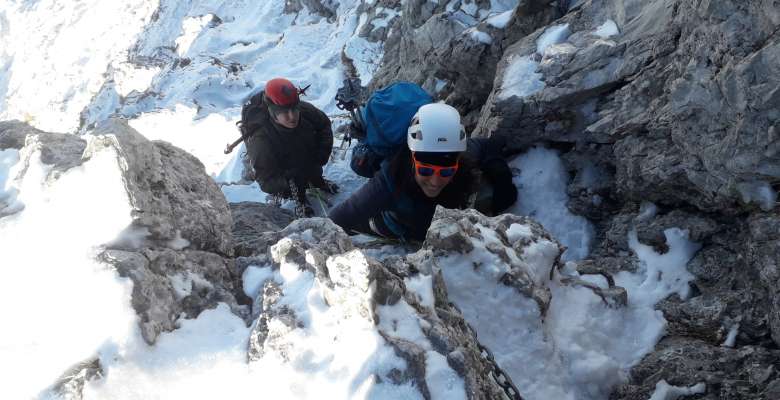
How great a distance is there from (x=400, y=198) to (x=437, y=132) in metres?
0.76

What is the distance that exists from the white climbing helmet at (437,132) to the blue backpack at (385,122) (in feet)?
1.90

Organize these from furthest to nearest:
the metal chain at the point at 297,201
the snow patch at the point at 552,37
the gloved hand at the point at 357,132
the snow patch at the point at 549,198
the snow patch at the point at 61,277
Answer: the metal chain at the point at 297,201 < the snow patch at the point at 552,37 < the gloved hand at the point at 357,132 < the snow patch at the point at 549,198 < the snow patch at the point at 61,277

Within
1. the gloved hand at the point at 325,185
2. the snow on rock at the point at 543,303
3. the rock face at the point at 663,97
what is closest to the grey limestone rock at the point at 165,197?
the snow on rock at the point at 543,303

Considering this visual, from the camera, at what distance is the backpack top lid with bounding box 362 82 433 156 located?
4.83 m

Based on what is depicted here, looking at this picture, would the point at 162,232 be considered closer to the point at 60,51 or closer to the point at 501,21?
the point at 501,21

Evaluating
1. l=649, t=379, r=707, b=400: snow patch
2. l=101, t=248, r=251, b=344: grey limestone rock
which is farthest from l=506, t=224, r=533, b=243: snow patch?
l=101, t=248, r=251, b=344: grey limestone rock

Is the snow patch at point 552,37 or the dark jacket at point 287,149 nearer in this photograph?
the snow patch at point 552,37

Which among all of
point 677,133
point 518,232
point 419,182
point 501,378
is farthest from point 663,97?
point 501,378

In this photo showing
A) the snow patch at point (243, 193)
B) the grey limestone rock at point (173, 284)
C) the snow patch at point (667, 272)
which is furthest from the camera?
the snow patch at point (243, 193)

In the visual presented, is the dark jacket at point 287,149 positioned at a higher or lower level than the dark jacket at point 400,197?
lower

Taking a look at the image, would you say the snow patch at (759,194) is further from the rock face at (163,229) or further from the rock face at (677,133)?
the rock face at (163,229)

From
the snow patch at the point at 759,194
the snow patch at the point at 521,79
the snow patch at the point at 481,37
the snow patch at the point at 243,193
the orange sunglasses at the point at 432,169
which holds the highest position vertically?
the snow patch at the point at 759,194

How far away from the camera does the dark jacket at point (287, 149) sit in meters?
6.23

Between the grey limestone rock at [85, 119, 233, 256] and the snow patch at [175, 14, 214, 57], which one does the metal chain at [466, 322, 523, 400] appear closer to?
the grey limestone rock at [85, 119, 233, 256]
